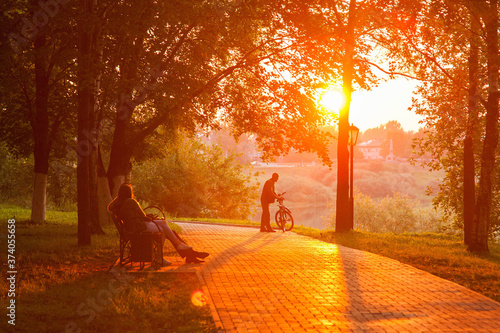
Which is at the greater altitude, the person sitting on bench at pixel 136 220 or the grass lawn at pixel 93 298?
the person sitting on bench at pixel 136 220

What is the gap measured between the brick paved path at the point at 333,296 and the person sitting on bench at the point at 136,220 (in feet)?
1.32

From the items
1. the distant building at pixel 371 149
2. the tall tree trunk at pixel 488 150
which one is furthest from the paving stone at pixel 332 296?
the distant building at pixel 371 149

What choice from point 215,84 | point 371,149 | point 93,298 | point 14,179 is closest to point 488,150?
point 215,84

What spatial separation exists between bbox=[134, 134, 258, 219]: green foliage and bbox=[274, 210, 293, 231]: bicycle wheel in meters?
18.7

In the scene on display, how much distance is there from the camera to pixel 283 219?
1884cm

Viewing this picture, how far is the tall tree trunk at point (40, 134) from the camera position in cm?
1858

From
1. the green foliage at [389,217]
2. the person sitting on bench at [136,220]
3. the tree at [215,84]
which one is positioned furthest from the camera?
the green foliage at [389,217]

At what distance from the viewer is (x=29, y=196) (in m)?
37.7

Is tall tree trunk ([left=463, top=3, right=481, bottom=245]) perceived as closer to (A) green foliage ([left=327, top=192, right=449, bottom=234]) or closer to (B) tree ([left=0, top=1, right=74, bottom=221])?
(B) tree ([left=0, top=1, right=74, bottom=221])

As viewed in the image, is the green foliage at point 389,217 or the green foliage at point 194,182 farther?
the green foliage at point 389,217

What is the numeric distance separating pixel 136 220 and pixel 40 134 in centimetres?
1112

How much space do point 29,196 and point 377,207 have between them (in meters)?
43.9

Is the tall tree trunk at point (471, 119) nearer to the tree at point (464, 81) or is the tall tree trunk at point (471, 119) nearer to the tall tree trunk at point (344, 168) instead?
the tree at point (464, 81)

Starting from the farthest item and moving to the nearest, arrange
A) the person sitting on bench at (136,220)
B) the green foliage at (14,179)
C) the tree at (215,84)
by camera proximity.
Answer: the green foliage at (14,179), the tree at (215,84), the person sitting on bench at (136,220)
